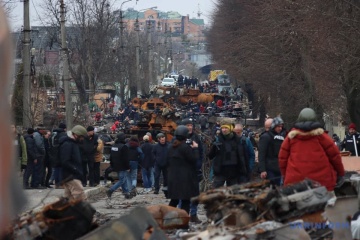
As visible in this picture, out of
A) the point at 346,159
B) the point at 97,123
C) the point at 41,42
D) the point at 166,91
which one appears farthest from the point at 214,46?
the point at 346,159

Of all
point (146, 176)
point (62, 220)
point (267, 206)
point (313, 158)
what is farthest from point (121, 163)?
point (62, 220)

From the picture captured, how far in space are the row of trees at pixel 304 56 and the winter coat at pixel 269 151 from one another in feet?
39.9

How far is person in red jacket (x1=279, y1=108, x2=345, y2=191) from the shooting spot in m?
10.8

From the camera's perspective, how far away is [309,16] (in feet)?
103

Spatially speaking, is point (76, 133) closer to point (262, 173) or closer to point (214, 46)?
point (262, 173)

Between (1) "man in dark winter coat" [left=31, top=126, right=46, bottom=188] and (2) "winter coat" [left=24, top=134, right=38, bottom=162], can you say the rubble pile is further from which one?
(1) "man in dark winter coat" [left=31, top=126, right=46, bottom=188]

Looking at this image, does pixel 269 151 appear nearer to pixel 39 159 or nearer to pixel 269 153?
pixel 269 153

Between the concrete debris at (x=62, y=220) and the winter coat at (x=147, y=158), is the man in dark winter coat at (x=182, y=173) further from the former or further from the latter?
the winter coat at (x=147, y=158)

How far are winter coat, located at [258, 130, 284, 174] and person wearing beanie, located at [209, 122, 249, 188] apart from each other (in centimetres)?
35

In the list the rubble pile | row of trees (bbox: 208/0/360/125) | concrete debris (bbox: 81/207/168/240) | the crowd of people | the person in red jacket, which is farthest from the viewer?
row of trees (bbox: 208/0/360/125)

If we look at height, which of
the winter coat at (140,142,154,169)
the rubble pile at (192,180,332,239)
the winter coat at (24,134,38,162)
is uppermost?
the rubble pile at (192,180,332,239)

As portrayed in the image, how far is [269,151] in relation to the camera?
54.0 ft

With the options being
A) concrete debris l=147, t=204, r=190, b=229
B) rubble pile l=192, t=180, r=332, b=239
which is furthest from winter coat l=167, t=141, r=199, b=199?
rubble pile l=192, t=180, r=332, b=239

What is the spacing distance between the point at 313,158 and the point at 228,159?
5484mm
